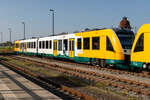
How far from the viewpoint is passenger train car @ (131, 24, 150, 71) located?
12891 mm

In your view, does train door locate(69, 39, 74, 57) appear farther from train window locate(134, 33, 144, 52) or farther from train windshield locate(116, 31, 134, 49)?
train window locate(134, 33, 144, 52)

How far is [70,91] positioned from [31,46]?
29.5m

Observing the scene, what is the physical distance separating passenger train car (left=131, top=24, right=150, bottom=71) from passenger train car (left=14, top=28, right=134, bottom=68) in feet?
5.00

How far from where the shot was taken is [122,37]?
16.2 metres

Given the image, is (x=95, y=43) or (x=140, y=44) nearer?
(x=140, y=44)

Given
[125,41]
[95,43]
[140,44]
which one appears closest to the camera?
[140,44]

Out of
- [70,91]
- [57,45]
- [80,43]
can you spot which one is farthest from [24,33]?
[70,91]

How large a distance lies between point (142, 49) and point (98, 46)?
5003 mm

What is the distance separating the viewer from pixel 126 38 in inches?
650

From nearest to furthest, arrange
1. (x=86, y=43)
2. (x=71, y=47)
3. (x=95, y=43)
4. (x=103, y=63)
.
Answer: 1. (x=103, y=63)
2. (x=95, y=43)
3. (x=86, y=43)
4. (x=71, y=47)

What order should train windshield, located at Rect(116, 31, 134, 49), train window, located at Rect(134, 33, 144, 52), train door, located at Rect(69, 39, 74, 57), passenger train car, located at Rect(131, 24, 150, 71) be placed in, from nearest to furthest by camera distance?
passenger train car, located at Rect(131, 24, 150, 71) → train window, located at Rect(134, 33, 144, 52) → train windshield, located at Rect(116, 31, 134, 49) → train door, located at Rect(69, 39, 74, 57)

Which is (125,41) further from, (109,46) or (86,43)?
(86,43)

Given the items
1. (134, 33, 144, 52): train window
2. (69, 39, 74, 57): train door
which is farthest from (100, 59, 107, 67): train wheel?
(69, 39, 74, 57): train door

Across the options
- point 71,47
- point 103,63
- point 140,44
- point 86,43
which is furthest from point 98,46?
point 71,47
